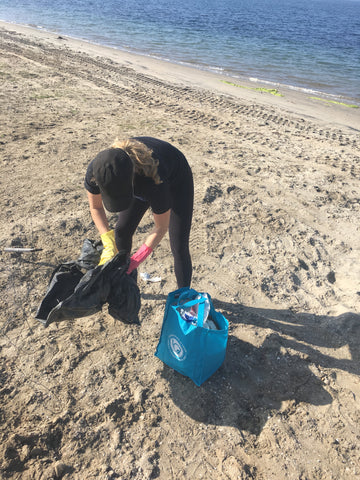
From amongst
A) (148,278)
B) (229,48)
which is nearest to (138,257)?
(148,278)

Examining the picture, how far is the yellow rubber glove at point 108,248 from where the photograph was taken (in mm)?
2413

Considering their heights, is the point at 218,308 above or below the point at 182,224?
below

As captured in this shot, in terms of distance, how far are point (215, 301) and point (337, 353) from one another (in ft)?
3.71

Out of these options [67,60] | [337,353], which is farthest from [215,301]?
[67,60]

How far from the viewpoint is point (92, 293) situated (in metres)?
2.15

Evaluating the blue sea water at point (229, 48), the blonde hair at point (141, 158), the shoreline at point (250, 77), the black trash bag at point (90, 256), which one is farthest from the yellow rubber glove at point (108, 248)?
the blue sea water at point (229, 48)

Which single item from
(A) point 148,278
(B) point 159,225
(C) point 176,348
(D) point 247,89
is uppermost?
(B) point 159,225

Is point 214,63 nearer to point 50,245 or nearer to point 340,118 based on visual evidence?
point 340,118

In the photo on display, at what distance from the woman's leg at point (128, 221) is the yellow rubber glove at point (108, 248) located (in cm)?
27

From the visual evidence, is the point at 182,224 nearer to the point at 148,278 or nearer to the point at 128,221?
the point at 128,221

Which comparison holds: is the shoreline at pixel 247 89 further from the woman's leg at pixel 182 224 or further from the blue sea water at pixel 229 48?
the woman's leg at pixel 182 224

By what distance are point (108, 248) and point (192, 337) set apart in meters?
0.88

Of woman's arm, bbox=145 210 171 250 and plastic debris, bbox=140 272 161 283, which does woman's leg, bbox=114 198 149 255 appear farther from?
plastic debris, bbox=140 272 161 283

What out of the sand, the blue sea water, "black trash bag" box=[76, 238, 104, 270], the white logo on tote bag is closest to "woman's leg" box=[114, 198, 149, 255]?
"black trash bag" box=[76, 238, 104, 270]
